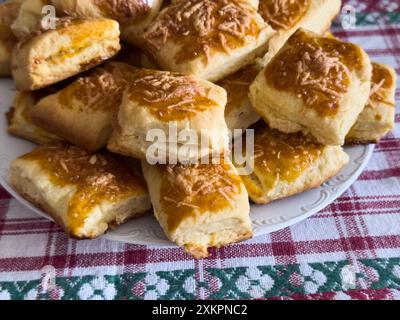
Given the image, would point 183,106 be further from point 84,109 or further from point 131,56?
point 131,56

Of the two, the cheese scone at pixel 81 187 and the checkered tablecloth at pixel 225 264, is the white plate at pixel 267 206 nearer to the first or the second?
the cheese scone at pixel 81 187

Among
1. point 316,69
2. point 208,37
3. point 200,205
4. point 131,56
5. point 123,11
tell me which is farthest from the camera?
point 131,56

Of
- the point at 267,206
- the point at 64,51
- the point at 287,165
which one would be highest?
the point at 64,51

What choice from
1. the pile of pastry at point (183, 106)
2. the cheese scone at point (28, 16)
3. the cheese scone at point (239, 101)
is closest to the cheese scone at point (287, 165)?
the pile of pastry at point (183, 106)

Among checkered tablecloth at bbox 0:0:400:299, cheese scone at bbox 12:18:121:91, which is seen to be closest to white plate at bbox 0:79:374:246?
checkered tablecloth at bbox 0:0:400:299

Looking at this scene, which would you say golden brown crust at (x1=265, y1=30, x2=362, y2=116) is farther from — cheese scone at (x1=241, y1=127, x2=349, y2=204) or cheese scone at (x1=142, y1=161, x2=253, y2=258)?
cheese scone at (x1=142, y1=161, x2=253, y2=258)

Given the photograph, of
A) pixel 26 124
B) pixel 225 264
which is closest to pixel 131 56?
pixel 26 124

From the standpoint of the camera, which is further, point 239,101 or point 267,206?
point 239,101
